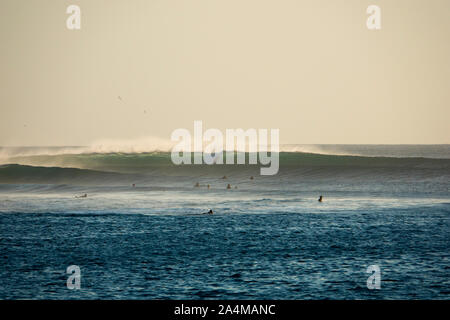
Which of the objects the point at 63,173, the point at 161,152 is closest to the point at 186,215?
the point at 63,173

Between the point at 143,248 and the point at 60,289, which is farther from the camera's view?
the point at 143,248

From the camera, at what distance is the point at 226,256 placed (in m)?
18.9

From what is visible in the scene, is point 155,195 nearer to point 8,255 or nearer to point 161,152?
point 8,255

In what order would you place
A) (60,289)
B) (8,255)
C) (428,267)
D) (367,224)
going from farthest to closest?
(367,224), (8,255), (428,267), (60,289)

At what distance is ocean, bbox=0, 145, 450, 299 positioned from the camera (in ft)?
48.7

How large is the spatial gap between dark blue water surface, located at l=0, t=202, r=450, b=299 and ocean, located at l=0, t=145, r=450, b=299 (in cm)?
4

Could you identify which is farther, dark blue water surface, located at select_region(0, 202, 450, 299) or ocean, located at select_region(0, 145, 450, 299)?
ocean, located at select_region(0, 145, 450, 299)

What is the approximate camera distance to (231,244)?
835 inches

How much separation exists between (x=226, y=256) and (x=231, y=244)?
90.2 inches

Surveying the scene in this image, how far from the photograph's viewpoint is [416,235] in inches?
899

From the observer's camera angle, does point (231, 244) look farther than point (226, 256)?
Yes

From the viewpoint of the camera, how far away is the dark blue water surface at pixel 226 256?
14602 mm

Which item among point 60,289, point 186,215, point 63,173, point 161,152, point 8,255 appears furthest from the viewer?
point 161,152
